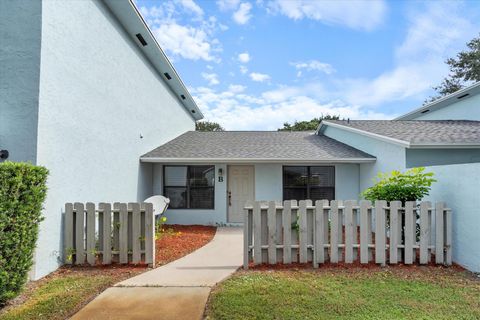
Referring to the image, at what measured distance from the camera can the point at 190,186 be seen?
1059 cm

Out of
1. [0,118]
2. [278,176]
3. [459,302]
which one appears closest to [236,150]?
[278,176]

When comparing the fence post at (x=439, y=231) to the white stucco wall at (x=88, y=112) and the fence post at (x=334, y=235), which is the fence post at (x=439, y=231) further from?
the white stucco wall at (x=88, y=112)

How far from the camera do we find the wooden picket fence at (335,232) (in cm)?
540

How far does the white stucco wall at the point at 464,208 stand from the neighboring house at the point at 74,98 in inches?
311

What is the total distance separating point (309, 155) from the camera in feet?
33.4

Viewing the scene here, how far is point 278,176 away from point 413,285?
6.37 metres

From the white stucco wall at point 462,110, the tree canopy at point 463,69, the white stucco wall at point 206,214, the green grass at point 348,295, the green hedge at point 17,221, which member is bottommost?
the green grass at point 348,295

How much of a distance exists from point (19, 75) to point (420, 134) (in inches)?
423

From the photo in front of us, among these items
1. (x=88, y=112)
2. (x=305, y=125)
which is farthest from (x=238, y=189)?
(x=305, y=125)

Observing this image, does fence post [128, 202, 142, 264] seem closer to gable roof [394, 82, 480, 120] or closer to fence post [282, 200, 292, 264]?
fence post [282, 200, 292, 264]

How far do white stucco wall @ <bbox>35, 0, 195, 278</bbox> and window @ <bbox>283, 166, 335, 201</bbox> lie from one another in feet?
17.6

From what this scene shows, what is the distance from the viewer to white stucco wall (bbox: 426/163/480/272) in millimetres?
5008

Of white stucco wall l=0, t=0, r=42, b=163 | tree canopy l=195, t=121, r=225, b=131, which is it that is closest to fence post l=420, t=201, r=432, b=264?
white stucco wall l=0, t=0, r=42, b=163

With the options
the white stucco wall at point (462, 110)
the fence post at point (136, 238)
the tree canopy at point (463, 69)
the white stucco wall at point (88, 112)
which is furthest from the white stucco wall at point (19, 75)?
the tree canopy at point (463, 69)
